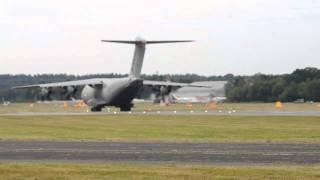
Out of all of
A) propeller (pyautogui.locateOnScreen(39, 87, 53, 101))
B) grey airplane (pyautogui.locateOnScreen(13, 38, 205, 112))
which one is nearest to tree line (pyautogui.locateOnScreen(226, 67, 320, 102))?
grey airplane (pyautogui.locateOnScreen(13, 38, 205, 112))

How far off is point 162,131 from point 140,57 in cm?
4480

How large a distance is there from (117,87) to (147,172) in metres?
60.9

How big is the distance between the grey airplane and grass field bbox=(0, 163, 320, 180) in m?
57.9

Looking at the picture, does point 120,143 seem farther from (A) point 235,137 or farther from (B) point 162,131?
(B) point 162,131

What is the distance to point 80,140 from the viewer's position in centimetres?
3256

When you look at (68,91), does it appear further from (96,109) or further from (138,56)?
(138,56)

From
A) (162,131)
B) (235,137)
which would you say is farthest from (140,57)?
(235,137)

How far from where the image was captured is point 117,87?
79.6 metres

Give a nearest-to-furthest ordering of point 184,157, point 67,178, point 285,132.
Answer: point 67,178, point 184,157, point 285,132

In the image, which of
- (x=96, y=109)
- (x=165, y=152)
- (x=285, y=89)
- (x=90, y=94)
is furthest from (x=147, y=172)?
(x=285, y=89)

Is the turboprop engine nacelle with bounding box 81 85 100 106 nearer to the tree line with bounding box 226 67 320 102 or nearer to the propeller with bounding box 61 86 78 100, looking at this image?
the propeller with bounding box 61 86 78 100

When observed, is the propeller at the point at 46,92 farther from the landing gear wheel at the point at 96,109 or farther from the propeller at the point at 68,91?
the landing gear wheel at the point at 96,109

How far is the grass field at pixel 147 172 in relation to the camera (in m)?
17.9

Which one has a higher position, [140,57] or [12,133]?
[140,57]
